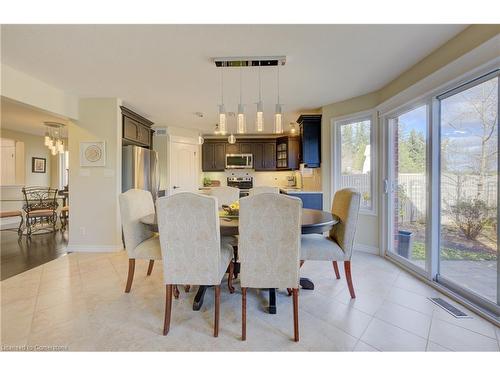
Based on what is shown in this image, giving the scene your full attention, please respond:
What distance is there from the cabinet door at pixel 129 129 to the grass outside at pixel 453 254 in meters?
4.42

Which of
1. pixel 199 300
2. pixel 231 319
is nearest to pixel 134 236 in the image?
pixel 199 300

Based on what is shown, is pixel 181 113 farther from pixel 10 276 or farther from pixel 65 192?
pixel 65 192

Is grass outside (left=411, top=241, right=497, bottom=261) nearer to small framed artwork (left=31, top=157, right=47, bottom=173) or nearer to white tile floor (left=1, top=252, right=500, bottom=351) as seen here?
white tile floor (left=1, top=252, right=500, bottom=351)

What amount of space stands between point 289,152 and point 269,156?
2.14 feet

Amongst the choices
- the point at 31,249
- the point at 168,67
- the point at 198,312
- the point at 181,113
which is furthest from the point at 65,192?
the point at 198,312

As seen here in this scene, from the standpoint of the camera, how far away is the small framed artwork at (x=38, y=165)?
591cm

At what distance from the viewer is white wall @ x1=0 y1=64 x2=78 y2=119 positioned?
242cm

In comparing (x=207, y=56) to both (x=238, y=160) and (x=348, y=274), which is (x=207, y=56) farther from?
(x=238, y=160)

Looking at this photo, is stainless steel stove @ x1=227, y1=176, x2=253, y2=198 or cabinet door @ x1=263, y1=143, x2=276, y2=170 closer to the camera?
cabinet door @ x1=263, y1=143, x2=276, y2=170

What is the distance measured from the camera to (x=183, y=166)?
213 inches

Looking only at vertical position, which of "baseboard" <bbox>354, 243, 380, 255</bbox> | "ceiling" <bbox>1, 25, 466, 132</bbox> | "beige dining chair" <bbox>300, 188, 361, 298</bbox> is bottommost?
"baseboard" <bbox>354, 243, 380, 255</bbox>

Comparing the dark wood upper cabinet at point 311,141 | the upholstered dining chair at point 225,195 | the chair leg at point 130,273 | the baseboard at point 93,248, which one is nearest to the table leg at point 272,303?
the chair leg at point 130,273

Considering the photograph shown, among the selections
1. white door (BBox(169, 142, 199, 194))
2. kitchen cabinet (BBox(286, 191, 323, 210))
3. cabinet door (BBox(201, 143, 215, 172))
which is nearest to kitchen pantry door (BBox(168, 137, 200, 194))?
white door (BBox(169, 142, 199, 194))

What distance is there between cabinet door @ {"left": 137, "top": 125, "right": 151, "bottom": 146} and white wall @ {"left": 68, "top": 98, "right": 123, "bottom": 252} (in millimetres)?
655
